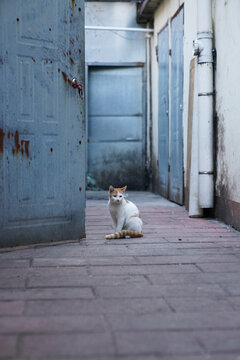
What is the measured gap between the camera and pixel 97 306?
257cm

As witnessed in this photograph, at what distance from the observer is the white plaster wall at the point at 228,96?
5.26 metres

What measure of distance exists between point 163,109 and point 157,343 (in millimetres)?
6799

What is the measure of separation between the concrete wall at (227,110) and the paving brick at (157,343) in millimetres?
3206

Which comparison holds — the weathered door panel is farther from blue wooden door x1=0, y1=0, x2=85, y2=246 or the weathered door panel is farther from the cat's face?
blue wooden door x1=0, y1=0, x2=85, y2=246

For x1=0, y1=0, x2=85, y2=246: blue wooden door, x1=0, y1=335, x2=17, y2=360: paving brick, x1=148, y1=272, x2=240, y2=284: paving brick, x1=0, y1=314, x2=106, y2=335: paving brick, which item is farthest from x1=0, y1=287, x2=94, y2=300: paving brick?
x1=0, y1=0, x2=85, y2=246: blue wooden door

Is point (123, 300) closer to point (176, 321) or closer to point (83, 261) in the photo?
point (176, 321)

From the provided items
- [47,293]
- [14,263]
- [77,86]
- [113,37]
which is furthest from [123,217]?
[113,37]

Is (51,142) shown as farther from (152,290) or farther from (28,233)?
(152,290)

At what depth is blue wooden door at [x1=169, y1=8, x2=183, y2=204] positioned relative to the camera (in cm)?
740

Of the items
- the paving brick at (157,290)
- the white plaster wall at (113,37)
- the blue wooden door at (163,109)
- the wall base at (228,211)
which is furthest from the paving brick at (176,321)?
the white plaster wall at (113,37)

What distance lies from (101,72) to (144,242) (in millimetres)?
6149

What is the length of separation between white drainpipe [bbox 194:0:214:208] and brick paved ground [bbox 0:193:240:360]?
1.43m

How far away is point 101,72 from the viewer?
32.9 ft

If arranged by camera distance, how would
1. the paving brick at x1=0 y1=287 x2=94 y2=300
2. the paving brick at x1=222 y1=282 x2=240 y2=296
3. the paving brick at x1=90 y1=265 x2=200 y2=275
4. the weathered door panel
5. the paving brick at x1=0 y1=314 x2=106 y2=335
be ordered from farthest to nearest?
the weathered door panel < the paving brick at x1=90 y1=265 x2=200 y2=275 < the paving brick at x1=222 y1=282 x2=240 y2=296 < the paving brick at x1=0 y1=287 x2=94 y2=300 < the paving brick at x1=0 y1=314 x2=106 y2=335
